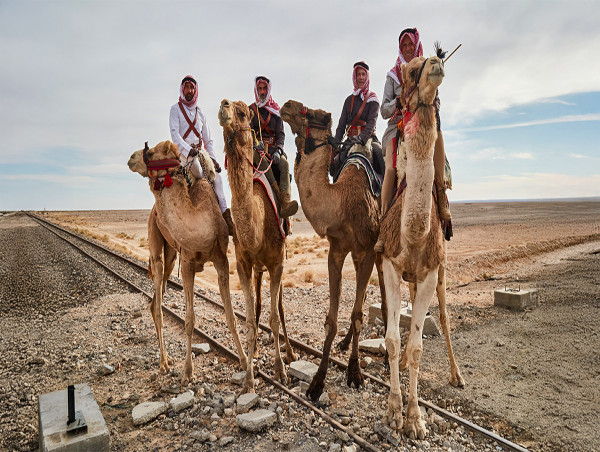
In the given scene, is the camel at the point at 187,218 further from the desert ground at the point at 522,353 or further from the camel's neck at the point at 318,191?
the desert ground at the point at 522,353

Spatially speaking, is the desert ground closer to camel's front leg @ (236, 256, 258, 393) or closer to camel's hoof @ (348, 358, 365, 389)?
camel's hoof @ (348, 358, 365, 389)

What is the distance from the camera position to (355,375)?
5.24 meters

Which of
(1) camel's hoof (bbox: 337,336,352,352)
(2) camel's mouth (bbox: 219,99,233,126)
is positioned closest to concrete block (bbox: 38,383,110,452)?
(2) camel's mouth (bbox: 219,99,233,126)

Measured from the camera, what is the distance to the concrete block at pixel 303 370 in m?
5.39

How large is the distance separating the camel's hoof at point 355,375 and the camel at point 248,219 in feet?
3.03

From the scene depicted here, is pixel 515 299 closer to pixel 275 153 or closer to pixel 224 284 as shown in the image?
pixel 275 153

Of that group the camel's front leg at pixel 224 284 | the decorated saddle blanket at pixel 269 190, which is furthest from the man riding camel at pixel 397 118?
the camel's front leg at pixel 224 284

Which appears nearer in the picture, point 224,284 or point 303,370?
point 303,370

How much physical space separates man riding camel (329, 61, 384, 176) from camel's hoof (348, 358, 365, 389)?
2.84m

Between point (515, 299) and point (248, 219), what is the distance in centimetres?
639

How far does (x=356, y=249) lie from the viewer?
5219mm

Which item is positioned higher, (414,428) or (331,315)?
(331,315)

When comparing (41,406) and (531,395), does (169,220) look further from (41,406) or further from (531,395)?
(531,395)

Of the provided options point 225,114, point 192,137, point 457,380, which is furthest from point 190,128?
point 457,380
